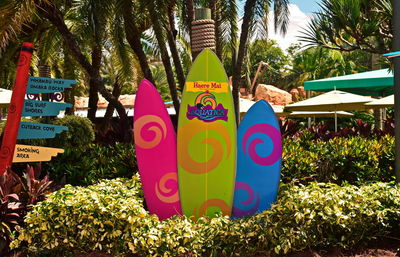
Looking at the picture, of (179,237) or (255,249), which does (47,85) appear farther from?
(255,249)

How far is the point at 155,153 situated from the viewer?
584cm

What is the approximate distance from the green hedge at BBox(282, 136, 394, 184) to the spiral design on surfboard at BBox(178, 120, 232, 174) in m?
1.47

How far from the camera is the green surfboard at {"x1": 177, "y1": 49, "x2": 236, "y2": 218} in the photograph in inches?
228

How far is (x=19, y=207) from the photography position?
5.30 m

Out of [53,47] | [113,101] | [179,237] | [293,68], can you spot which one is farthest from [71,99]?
[293,68]

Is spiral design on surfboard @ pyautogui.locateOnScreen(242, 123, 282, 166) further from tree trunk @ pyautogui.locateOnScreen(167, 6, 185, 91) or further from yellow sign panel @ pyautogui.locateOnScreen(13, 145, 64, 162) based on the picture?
tree trunk @ pyautogui.locateOnScreen(167, 6, 185, 91)

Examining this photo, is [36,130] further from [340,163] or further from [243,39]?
[243,39]

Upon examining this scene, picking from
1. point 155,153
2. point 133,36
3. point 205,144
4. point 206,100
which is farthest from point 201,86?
point 133,36

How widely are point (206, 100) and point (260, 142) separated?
834 millimetres

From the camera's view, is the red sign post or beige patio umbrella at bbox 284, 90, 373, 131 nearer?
the red sign post

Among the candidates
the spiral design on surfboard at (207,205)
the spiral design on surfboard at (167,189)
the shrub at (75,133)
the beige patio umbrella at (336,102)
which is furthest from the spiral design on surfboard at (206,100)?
the beige patio umbrella at (336,102)

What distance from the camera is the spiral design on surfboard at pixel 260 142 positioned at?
5858mm

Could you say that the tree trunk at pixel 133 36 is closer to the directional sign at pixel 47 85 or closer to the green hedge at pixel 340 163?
the green hedge at pixel 340 163

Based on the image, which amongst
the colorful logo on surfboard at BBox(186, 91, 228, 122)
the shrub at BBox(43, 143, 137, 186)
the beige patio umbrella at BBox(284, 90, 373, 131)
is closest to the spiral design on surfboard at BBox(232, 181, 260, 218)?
the colorful logo on surfboard at BBox(186, 91, 228, 122)
